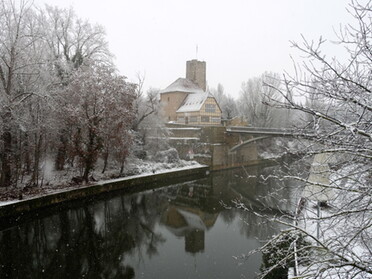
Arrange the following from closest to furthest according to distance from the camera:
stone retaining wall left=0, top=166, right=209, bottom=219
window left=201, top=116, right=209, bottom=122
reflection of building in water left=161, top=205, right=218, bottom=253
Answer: reflection of building in water left=161, top=205, right=218, bottom=253 → stone retaining wall left=0, top=166, right=209, bottom=219 → window left=201, top=116, right=209, bottom=122

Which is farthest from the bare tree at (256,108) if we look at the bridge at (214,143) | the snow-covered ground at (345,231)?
the snow-covered ground at (345,231)

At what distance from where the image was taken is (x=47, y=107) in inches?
475

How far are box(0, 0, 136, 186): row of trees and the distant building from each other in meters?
15.2

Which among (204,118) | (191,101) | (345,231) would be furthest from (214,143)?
(345,231)

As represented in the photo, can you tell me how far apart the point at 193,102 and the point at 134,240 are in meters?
25.3

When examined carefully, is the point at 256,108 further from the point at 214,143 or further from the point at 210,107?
the point at 214,143

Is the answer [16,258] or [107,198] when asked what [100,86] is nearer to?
[107,198]

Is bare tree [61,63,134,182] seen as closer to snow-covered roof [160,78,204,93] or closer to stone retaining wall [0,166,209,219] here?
stone retaining wall [0,166,209,219]

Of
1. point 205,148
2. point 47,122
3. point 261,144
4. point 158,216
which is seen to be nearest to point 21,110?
point 47,122

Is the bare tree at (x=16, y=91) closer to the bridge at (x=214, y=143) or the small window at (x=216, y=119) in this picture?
the bridge at (x=214, y=143)

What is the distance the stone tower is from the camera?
40531mm

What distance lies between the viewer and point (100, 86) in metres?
13.9

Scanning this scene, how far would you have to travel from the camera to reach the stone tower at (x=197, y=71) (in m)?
40.5

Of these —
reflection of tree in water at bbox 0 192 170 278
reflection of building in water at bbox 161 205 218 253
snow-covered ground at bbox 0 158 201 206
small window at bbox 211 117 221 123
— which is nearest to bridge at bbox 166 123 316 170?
snow-covered ground at bbox 0 158 201 206
